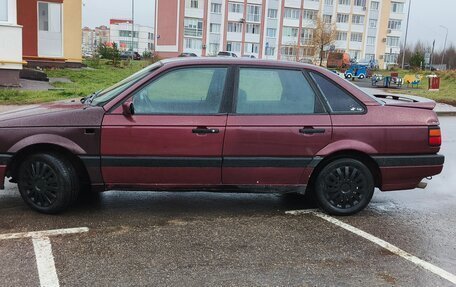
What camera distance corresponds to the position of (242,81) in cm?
493

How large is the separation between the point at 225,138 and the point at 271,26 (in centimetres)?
7663

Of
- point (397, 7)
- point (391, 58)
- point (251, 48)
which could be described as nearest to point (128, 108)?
point (251, 48)

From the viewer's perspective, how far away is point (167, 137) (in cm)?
470

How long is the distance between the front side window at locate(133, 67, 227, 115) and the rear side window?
3.40 ft

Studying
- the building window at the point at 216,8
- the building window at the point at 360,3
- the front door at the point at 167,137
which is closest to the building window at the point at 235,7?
the building window at the point at 216,8

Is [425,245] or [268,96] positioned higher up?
[268,96]

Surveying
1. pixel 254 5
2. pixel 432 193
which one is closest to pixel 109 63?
pixel 432 193

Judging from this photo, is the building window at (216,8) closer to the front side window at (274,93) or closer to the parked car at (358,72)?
the parked car at (358,72)

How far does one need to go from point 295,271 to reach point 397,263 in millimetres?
921

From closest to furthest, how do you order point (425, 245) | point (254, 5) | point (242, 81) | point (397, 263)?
point (397, 263), point (425, 245), point (242, 81), point (254, 5)

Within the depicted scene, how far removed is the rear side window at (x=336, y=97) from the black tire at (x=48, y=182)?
8.89ft

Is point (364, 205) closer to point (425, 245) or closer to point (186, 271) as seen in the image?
point (425, 245)

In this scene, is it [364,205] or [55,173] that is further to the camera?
[364,205]

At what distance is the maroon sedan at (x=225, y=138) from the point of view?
4.69 m
